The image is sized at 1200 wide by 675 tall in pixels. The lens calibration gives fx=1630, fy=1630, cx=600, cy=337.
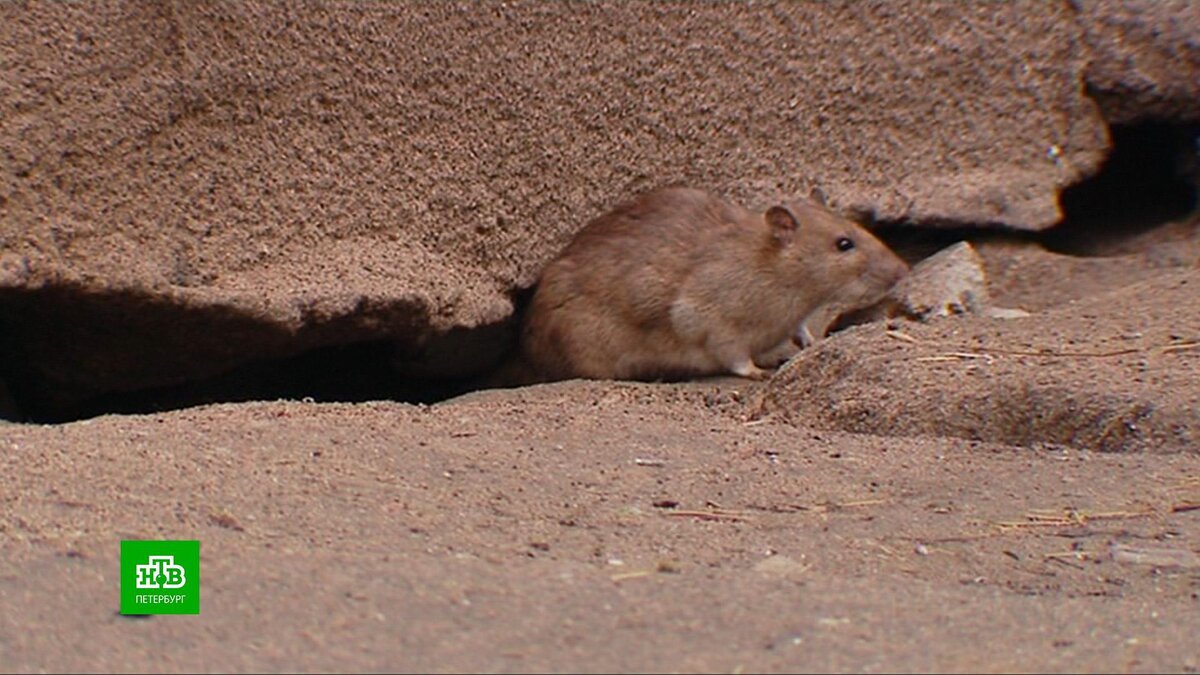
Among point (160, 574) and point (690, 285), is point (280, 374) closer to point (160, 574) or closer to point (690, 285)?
point (690, 285)

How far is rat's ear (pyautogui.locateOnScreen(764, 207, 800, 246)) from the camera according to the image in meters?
6.23

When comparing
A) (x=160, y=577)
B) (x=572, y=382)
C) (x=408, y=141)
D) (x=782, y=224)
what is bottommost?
(x=160, y=577)

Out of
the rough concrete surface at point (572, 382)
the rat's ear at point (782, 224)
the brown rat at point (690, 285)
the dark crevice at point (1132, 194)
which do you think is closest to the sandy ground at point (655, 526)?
the rough concrete surface at point (572, 382)

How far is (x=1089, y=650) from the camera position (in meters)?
2.66

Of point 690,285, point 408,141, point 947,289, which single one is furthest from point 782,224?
point 408,141

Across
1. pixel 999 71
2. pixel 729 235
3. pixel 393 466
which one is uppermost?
pixel 999 71

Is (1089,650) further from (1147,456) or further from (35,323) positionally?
(35,323)

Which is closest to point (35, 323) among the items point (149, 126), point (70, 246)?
point (70, 246)

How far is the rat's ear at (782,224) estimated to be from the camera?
6230 mm

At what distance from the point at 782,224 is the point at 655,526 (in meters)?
3.00

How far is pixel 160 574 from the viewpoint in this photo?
110 inches

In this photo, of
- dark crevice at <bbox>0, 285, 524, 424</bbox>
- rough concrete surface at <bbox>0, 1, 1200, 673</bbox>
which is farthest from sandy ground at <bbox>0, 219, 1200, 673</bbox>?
dark crevice at <bbox>0, 285, 524, 424</bbox>

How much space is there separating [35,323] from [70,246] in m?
0.43

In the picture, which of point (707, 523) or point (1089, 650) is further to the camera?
point (707, 523)
